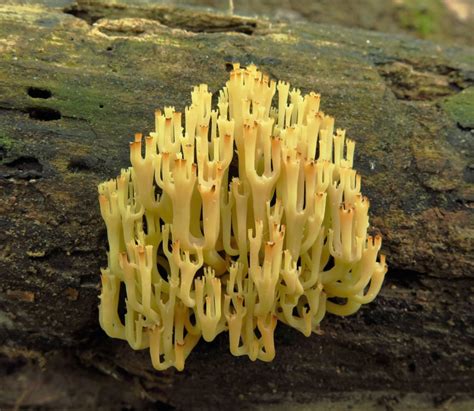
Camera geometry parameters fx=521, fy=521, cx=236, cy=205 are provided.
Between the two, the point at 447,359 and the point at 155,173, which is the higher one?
the point at 155,173

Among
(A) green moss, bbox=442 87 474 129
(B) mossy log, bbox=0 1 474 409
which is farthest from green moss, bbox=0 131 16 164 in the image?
(A) green moss, bbox=442 87 474 129

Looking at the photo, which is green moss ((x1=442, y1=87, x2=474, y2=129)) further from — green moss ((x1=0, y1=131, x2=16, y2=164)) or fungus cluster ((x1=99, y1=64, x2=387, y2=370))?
green moss ((x1=0, y1=131, x2=16, y2=164))

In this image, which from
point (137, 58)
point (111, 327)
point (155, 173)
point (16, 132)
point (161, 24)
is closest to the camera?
point (155, 173)

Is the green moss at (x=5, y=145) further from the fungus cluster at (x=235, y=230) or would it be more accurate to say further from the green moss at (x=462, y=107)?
the green moss at (x=462, y=107)

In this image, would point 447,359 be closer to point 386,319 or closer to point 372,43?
point 386,319

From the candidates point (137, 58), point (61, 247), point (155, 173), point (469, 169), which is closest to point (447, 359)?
point (469, 169)

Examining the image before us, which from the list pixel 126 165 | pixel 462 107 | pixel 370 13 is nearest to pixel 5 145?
pixel 126 165
